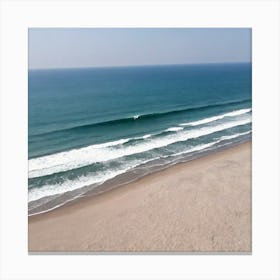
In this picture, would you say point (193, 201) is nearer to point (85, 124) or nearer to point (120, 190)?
point (120, 190)

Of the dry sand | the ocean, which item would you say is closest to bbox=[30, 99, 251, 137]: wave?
the ocean

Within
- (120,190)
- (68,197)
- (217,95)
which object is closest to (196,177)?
(120,190)

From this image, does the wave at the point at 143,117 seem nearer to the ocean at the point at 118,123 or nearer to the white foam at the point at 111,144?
the ocean at the point at 118,123

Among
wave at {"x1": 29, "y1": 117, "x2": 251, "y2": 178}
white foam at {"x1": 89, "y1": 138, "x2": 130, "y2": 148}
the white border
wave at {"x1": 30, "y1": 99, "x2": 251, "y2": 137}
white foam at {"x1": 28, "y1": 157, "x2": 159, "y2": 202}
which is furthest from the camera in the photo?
wave at {"x1": 30, "y1": 99, "x2": 251, "y2": 137}

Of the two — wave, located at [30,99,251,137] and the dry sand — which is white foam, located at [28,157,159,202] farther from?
wave, located at [30,99,251,137]
